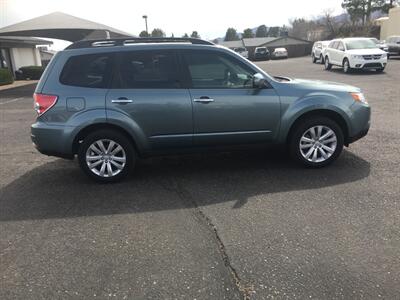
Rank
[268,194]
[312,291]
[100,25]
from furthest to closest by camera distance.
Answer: [100,25] < [268,194] < [312,291]

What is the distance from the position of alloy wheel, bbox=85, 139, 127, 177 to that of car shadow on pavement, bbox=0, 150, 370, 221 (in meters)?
0.20

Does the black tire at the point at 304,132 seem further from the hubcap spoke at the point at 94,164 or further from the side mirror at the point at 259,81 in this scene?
the hubcap spoke at the point at 94,164

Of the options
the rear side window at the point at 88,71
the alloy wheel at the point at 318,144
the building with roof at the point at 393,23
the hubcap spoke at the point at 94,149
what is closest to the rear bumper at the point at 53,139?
the hubcap spoke at the point at 94,149

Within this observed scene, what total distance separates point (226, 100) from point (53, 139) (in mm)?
2304

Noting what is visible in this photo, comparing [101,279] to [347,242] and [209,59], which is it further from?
[209,59]

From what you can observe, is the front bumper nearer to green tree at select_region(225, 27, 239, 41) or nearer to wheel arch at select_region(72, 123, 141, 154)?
wheel arch at select_region(72, 123, 141, 154)

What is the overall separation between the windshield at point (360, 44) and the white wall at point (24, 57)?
2576 cm

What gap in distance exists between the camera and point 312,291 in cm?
314

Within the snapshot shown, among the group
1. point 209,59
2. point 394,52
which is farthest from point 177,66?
point 394,52

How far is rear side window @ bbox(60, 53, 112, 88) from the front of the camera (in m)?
5.53

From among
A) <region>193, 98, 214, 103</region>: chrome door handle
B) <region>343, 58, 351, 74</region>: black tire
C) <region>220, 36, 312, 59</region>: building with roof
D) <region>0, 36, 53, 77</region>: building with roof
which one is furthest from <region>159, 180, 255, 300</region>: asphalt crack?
<region>220, 36, 312, 59</region>: building with roof

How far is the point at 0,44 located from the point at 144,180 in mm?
→ 29565

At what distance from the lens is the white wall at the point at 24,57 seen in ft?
113

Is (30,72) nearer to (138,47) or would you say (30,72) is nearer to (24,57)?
(24,57)
